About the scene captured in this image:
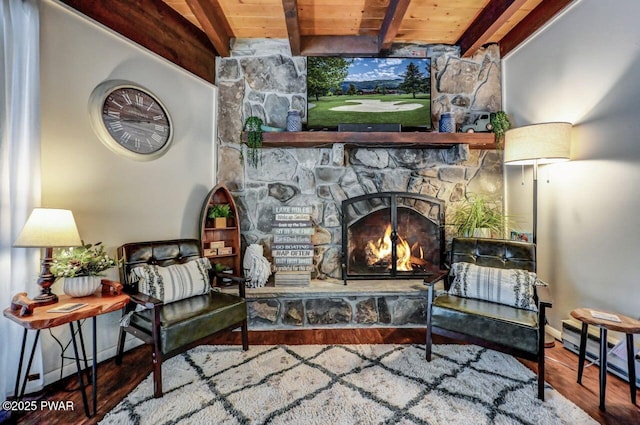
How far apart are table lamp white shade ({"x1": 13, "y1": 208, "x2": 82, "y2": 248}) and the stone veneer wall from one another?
1487mm

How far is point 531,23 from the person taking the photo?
258 centimetres

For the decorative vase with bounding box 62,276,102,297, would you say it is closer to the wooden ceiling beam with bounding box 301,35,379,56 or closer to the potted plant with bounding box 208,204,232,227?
the potted plant with bounding box 208,204,232,227

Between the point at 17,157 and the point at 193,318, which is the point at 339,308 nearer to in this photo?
the point at 193,318

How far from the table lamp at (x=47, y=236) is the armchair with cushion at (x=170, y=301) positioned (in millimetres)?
415

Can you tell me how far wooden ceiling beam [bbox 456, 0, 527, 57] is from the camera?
2289 mm

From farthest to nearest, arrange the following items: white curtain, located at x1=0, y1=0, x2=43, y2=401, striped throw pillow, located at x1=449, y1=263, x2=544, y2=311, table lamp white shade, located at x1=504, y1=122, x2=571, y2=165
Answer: table lamp white shade, located at x1=504, y1=122, x2=571, y2=165 → striped throw pillow, located at x1=449, y1=263, x2=544, y2=311 → white curtain, located at x1=0, y1=0, x2=43, y2=401

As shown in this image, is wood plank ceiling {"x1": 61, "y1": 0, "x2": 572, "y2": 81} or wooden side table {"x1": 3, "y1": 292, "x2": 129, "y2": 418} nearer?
wooden side table {"x1": 3, "y1": 292, "x2": 129, "y2": 418}

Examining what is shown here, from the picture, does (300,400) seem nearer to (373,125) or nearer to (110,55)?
(373,125)

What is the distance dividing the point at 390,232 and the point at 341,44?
6.54ft

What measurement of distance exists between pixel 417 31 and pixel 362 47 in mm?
557

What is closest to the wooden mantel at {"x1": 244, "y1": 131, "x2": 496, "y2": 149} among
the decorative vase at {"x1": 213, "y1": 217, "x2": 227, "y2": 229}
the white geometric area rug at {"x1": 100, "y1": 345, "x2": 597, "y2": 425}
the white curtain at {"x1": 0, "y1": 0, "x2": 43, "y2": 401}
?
the decorative vase at {"x1": 213, "y1": 217, "x2": 227, "y2": 229}

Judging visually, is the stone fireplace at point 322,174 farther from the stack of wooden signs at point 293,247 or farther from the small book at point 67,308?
the small book at point 67,308

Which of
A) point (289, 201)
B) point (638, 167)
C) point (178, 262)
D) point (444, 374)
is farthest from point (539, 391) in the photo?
point (178, 262)

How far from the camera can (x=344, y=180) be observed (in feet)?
9.80
